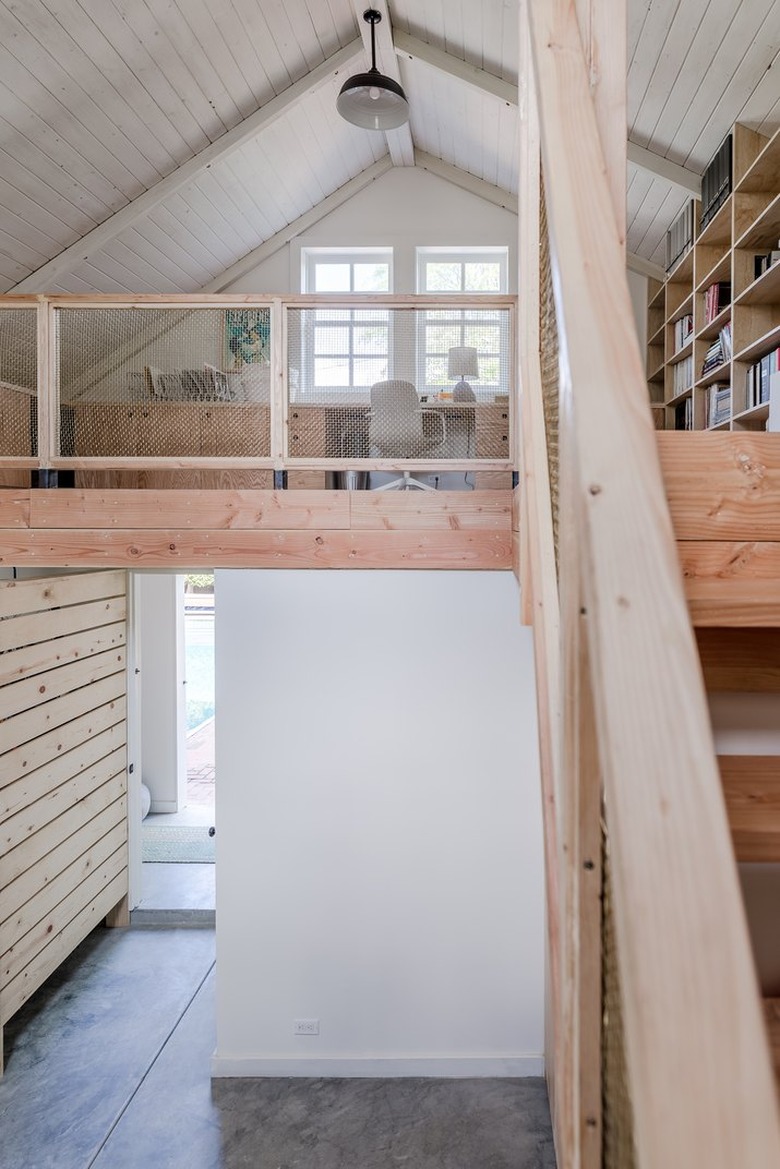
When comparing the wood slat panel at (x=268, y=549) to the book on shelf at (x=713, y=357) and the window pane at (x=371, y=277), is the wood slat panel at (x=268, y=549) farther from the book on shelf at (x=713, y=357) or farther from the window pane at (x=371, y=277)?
the window pane at (x=371, y=277)

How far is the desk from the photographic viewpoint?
329 centimetres

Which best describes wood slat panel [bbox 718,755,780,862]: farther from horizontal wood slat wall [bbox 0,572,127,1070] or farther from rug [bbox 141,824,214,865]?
rug [bbox 141,824,214,865]

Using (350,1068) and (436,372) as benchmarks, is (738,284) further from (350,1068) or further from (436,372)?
(350,1068)

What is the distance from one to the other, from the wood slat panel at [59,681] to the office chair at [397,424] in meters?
2.01

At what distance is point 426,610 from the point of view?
3539mm

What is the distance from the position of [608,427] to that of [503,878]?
11.0ft

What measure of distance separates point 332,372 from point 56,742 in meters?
2.44

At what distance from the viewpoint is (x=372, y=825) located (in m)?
3.59

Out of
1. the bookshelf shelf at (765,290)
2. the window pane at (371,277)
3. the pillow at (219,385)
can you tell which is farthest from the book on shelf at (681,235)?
the pillow at (219,385)

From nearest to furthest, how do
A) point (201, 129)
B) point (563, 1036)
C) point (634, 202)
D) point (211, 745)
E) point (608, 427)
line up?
point (608, 427) < point (563, 1036) < point (201, 129) < point (634, 202) < point (211, 745)

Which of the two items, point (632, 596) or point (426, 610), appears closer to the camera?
point (632, 596)

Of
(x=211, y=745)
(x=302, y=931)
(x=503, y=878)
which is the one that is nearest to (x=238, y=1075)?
(x=302, y=931)

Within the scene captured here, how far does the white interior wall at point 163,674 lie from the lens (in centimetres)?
646

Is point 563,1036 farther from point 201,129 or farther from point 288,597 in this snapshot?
point 201,129
